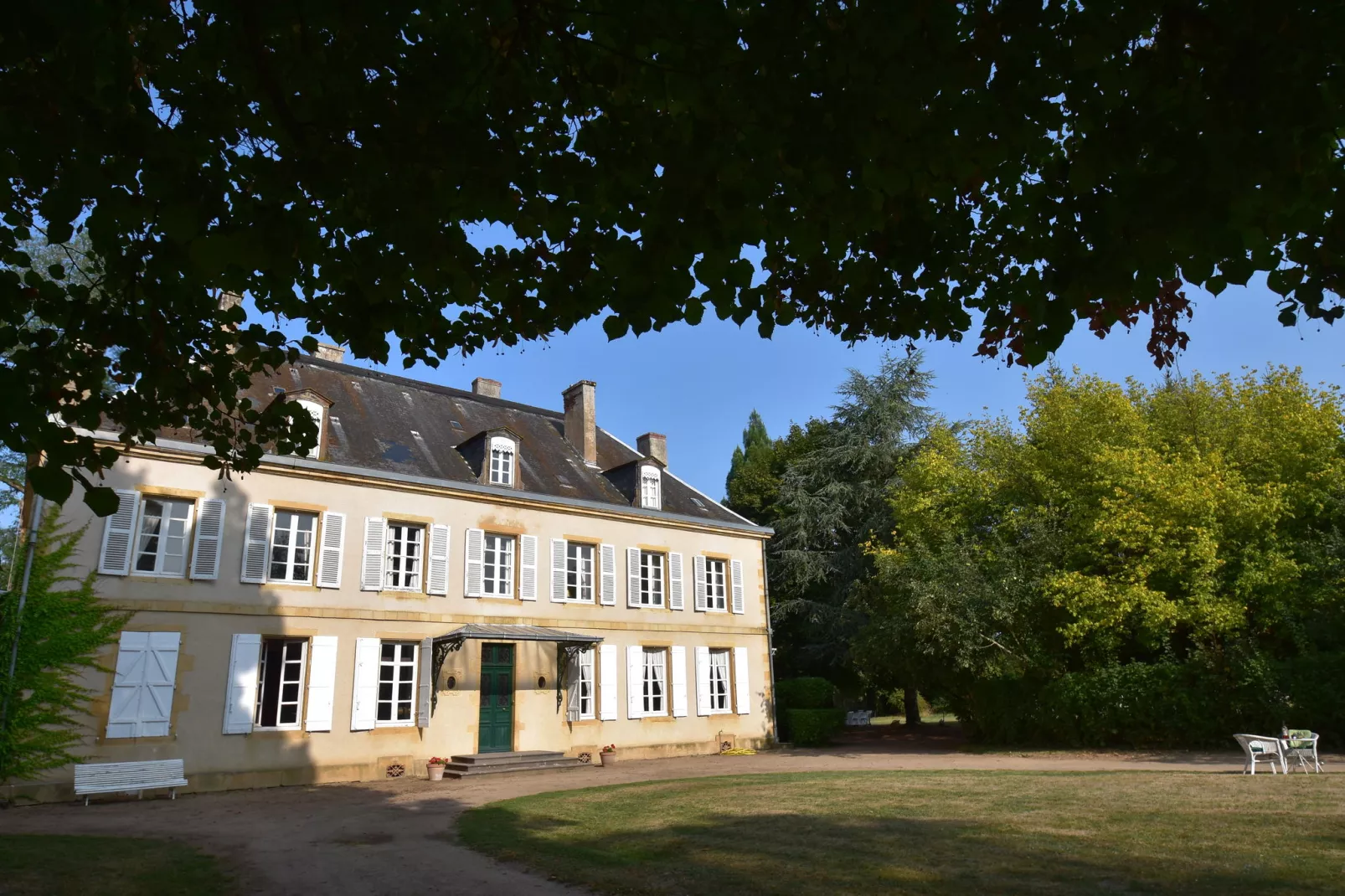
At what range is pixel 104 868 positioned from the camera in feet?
23.3

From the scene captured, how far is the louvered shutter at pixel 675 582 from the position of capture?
21.1 meters

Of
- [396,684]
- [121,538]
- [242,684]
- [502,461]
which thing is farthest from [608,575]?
[121,538]

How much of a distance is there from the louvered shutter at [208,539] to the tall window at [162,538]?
0.55 feet

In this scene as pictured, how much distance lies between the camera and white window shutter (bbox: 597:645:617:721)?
19312mm

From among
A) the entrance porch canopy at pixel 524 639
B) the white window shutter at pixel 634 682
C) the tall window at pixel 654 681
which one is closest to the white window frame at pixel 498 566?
the entrance porch canopy at pixel 524 639

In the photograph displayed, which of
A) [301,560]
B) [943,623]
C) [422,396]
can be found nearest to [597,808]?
[301,560]

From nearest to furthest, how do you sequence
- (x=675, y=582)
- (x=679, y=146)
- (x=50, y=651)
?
1. (x=679, y=146)
2. (x=50, y=651)
3. (x=675, y=582)

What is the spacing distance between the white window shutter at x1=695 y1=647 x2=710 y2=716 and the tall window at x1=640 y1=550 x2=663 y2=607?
5.27 feet

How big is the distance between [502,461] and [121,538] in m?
7.40

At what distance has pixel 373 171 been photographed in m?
3.50

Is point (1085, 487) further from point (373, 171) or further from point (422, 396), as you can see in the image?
point (373, 171)

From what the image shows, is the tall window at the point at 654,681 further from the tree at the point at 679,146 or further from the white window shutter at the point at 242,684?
the tree at the point at 679,146

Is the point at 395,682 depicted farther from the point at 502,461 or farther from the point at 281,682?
the point at 502,461

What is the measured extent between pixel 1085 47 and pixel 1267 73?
1.85 ft
